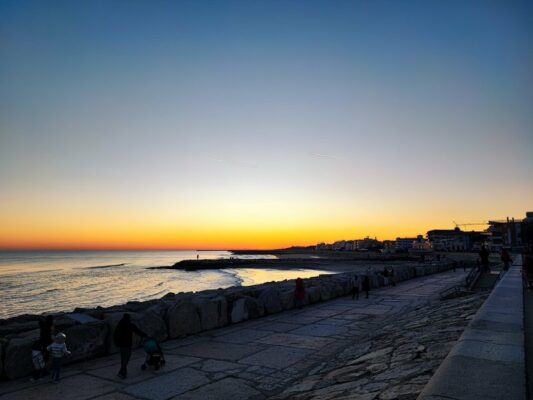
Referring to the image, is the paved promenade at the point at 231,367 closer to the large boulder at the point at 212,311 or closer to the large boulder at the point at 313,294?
the large boulder at the point at 212,311

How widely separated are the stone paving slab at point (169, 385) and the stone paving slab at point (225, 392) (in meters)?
0.19

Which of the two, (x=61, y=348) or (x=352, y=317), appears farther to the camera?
(x=352, y=317)

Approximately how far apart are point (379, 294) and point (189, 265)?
3196 inches

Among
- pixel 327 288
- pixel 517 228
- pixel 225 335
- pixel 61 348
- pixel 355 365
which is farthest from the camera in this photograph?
pixel 517 228

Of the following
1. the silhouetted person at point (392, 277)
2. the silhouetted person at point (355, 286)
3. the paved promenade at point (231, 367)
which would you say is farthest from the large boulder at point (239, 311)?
the silhouetted person at point (392, 277)

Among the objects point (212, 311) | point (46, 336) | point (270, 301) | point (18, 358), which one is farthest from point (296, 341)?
point (18, 358)

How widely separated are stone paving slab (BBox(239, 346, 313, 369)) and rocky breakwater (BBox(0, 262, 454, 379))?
2.58 meters

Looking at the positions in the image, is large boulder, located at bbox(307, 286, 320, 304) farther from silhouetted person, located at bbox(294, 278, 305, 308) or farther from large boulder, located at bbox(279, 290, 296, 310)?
large boulder, located at bbox(279, 290, 296, 310)

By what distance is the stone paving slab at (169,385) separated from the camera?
19.7ft

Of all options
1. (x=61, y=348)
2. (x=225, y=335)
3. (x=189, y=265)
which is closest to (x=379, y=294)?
(x=225, y=335)

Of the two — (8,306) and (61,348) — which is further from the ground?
(61,348)

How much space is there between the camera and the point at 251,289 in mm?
14125

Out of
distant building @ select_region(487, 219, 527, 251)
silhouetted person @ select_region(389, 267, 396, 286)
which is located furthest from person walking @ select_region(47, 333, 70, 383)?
distant building @ select_region(487, 219, 527, 251)

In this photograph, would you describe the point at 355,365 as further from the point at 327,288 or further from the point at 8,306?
the point at 8,306
